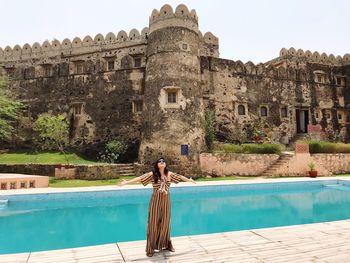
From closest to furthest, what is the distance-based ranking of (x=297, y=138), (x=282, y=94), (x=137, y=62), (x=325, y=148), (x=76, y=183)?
1. (x=76, y=183)
2. (x=325, y=148)
3. (x=137, y=62)
4. (x=297, y=138)
5. (x=282, y=94)

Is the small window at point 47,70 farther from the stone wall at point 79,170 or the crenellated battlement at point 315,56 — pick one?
the crenellated battlement at point 315,56

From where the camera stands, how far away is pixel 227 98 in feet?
69.1

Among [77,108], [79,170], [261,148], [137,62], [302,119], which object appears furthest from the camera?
[302,119]

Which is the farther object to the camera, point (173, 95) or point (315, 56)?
point (315, 56)

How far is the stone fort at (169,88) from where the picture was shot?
16.7 metres

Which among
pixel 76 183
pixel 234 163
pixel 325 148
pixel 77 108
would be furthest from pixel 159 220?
pixel 77 108

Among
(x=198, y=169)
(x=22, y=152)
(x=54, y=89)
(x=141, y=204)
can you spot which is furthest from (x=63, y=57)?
(x=141, y=204)

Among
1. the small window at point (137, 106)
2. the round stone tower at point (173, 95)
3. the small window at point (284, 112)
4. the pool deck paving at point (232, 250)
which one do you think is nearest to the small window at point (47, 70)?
the small window at point (137, 106)

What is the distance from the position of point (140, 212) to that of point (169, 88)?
8.60 meters

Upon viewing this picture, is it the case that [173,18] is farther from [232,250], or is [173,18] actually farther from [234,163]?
[232,250]

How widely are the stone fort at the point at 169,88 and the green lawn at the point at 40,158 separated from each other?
6.93 feet

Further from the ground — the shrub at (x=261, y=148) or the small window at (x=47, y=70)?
the small window at (x=47, y=70)

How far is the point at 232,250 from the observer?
468cm

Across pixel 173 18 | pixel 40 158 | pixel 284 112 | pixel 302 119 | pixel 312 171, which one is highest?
pixel 173 18
